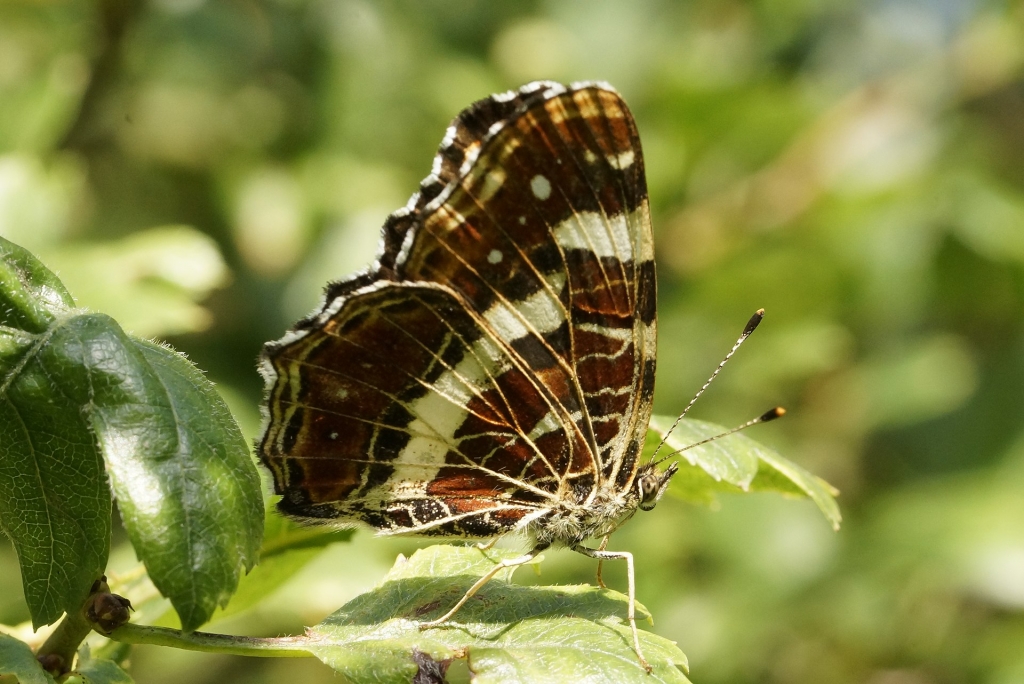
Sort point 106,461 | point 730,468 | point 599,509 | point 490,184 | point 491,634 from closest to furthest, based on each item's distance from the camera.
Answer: point 106,461, point 491,634, point 730,468, point 490,184, point 599,509

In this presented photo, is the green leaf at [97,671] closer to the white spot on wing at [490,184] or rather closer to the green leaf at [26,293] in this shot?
the green leaf at [26,293]

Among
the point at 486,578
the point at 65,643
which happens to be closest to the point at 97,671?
the point at 65,643

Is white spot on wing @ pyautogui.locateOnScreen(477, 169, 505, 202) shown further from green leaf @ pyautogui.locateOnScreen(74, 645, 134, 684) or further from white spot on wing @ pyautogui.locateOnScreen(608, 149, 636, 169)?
green leaf @ pyautogui.locateOnScreen(74, 645, 134, 684)

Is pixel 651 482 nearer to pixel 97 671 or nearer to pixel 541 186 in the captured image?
pixel 541 186

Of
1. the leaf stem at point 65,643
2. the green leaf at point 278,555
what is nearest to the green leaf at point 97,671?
the leaf stem at point 65,643

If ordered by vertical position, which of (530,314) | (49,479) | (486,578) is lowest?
(486,578)
